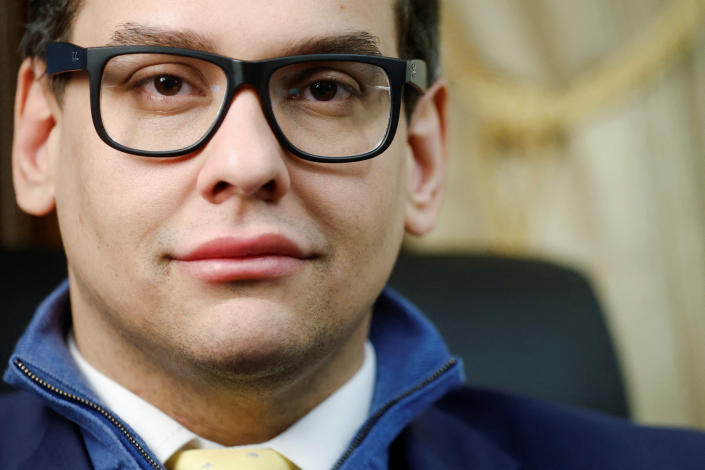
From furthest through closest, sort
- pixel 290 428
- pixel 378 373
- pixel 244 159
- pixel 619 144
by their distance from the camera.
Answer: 1. pixel 619 144
2. pixel 378 373
3. pixel 290 428
4. pixel 244 159

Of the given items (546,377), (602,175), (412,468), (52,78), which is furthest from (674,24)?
(52,78)

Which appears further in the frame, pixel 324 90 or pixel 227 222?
pixel 324 90

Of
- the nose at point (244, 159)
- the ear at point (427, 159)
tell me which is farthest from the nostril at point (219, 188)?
the ear at point (427, 159)

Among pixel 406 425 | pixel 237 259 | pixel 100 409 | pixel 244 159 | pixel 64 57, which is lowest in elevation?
pixel 406 425

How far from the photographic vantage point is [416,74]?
1.17 metres

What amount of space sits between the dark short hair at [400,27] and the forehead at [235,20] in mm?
70

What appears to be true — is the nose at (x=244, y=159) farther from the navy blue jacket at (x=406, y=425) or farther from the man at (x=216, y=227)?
the navy blue jacket at (x=406, y=425)

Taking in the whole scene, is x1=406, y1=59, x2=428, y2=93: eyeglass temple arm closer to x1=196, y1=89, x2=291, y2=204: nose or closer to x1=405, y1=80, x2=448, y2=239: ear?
x1=405, y1=80, x2=448, y2=239: ear

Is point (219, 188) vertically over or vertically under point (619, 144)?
over

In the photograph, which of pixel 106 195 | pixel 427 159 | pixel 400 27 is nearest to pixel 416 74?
pixel 400 27

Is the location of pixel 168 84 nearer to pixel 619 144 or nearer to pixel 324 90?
pixel 324 90

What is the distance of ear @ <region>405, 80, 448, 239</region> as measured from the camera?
1301 mm

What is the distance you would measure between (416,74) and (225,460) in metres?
0.58

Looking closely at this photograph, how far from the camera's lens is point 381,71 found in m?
1.10
